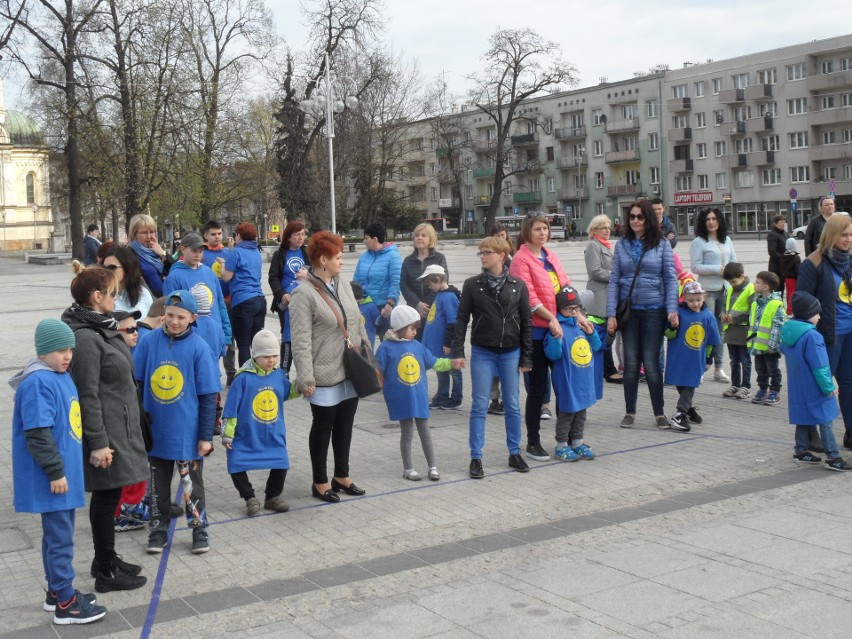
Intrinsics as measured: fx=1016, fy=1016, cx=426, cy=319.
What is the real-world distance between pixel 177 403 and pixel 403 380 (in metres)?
1.93

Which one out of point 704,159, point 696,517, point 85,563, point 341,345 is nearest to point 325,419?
point 341,345

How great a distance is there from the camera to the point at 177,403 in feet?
20.1

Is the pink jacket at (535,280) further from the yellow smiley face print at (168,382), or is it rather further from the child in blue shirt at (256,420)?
the yellow smiley face print at (168,382)

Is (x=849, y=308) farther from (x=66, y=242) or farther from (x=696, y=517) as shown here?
(x=66, y=242)

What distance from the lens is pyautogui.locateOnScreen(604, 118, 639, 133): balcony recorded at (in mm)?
92688

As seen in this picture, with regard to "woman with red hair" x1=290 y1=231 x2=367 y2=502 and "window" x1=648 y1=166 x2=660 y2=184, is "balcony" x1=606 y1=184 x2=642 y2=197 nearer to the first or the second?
"window" x1=648 y1=166 x2=660 y2=184

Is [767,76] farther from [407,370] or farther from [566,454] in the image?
[407,370]

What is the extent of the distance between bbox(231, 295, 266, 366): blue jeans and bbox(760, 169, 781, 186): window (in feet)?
261

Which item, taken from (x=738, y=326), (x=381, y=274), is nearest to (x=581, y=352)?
(x=381, y=274)

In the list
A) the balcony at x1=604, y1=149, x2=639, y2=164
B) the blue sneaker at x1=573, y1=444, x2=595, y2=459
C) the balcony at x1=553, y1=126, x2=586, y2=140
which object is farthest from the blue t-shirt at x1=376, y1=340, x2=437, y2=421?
the balcony at x1=553, y1=126, x2=586, y2=140

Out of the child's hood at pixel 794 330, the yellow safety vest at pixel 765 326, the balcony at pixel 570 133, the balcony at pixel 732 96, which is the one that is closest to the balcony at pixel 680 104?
the balcony at pixel 732 96

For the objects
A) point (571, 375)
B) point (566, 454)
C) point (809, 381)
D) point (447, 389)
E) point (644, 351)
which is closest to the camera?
point (809, 381)

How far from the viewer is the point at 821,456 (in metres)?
8.02

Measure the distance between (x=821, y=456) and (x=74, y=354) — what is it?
18.8ft
